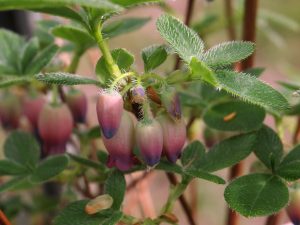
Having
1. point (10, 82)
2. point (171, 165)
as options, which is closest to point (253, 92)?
point (171, 165)

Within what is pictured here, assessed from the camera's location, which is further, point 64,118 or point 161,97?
point 64,118

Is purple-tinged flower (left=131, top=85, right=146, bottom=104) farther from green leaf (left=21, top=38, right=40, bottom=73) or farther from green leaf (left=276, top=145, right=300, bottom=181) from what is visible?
green leaf (left=21, top=38, right=40, bottom=73)

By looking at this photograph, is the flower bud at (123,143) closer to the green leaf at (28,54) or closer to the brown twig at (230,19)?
the green leaf at (28,54)

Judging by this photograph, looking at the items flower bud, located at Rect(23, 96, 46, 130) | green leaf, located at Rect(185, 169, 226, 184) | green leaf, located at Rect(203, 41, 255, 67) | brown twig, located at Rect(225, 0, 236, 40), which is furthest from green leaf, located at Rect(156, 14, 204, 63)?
brown twig, located at Rect(225, 0, 236, 40)

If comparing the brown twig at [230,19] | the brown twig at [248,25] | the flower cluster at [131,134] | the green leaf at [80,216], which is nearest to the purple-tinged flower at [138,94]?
the flower cluster at [131,134]

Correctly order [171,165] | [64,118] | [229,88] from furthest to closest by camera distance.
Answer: [64,118]
[171,165]
[229,88]

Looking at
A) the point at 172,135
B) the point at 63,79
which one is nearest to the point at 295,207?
the point at 172,135

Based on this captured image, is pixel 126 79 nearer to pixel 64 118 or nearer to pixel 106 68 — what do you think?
pixel 106 68

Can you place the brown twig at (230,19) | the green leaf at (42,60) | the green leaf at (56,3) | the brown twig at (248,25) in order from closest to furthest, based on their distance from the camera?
the green leaf at (56,3)
the green leaf at (42,60)
the brown twig at (248,25)
the brown twig at (230,19)
